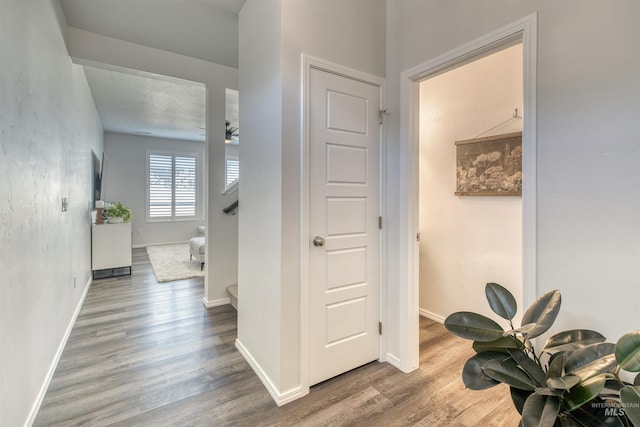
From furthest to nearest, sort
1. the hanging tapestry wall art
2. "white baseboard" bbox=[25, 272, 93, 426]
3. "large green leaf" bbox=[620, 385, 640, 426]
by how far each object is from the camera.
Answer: the hanging tapestry wall art, "white baseboard" bbox=[25, 272, 93, 426], "large green leaf" bbox=[620, 385, 640, 426]

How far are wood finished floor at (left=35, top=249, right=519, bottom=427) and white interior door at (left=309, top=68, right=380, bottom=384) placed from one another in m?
0.24

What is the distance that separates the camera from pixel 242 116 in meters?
2.36

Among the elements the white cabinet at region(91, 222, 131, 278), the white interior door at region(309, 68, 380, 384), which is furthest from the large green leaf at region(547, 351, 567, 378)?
the white cabinet at region(91, 222, 131, 278)

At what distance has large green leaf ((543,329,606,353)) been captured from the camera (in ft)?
3.46

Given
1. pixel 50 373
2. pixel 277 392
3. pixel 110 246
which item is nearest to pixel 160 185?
pixel 110 246

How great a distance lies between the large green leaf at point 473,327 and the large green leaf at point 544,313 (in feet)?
0.38

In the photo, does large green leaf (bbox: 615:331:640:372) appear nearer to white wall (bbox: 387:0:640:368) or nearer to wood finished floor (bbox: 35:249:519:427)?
white wall (bbox: 387:0:640:368)

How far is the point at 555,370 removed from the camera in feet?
3.20

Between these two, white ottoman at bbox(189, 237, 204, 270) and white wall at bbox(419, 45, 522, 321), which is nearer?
white wall at bbox(419, 45, 522, 321)

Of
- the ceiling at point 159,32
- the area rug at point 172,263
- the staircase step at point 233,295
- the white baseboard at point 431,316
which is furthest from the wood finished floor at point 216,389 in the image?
the ceiling at point 159,32

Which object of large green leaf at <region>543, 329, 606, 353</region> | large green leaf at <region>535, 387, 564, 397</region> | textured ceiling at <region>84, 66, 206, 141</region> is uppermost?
textured ceiling at <region>84, 66, 206, 141</region>

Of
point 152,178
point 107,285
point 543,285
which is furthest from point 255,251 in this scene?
point 152,178

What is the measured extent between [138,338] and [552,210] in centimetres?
315

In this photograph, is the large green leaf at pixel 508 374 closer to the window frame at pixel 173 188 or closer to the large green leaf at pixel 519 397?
the large green leaf at pixel 519 397
